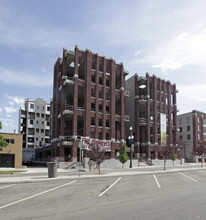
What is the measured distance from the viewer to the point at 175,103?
65.2m

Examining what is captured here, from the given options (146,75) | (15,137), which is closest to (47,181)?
(15,137)

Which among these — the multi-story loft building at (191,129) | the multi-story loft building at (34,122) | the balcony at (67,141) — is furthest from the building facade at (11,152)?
the multi-story loft building at (191,129)

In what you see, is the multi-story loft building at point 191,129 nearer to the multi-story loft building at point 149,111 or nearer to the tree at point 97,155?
the multi-story loft building at point 149,111

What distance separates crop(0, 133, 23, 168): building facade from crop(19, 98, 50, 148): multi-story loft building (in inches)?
1833

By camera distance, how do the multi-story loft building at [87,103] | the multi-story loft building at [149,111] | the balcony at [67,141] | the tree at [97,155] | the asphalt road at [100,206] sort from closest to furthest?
the asphalt road at [100,206]
the tree at [97,155]
the balcony at [67,141]
the multi-story loft building at [87,103]
the multi-story loft building at [149,111]

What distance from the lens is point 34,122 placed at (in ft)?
281

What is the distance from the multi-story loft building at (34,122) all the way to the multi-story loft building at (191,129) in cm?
4879

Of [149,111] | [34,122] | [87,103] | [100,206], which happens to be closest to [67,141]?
[87,103]

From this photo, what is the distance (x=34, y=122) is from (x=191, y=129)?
2178 inches

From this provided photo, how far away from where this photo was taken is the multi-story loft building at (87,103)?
44.7 metres

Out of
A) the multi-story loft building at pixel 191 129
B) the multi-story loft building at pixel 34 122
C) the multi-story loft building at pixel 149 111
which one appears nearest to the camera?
the multi-story loft building at pixel 149 111

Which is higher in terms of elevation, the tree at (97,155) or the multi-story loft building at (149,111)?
the multi-story loft building at (149,111)

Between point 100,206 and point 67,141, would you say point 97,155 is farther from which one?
point 67,141

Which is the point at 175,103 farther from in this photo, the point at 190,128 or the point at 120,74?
the point at 120,74
